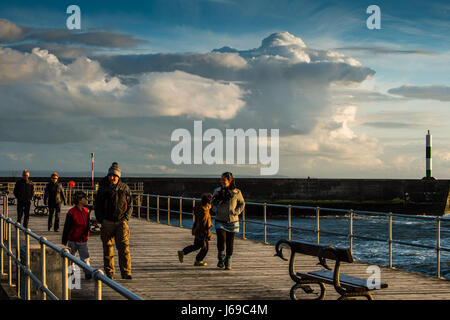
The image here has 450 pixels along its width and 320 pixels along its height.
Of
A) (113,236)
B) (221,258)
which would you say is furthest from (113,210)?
(221,258)

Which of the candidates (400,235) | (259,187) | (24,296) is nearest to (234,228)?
(24,296)

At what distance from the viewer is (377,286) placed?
566 cm

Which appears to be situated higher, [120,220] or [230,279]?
[120,220]

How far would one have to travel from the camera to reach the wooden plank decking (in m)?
7.48

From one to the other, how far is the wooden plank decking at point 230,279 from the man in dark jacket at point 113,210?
614mm

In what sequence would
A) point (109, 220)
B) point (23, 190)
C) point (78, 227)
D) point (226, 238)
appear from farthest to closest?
point (23, 190) < point (226, 238) < point (78, 227) < point (109, 220)

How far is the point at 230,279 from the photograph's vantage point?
8586 mm

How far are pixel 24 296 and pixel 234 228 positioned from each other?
142 inches

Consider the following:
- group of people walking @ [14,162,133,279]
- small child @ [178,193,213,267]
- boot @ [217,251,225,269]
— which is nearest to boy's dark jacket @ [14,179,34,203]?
group of people walking @ [14,162,133,279]

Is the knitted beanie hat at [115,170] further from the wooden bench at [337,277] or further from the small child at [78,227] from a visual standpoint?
the wooden bench at [337,277]

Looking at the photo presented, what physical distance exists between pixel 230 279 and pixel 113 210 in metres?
2.22

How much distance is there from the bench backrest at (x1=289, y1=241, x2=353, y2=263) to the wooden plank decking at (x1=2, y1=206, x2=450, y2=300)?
1.01 meters

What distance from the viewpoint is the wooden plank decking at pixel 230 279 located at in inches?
294

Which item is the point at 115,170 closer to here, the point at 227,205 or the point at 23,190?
the point at 227,205
